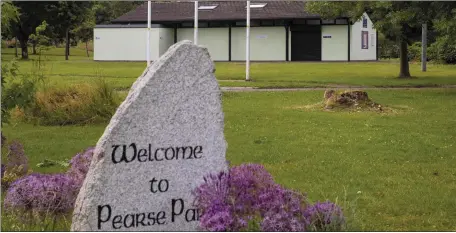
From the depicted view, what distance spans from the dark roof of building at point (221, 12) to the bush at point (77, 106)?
39177 mm

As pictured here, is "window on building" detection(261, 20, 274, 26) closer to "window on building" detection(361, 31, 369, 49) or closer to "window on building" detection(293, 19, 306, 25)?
"window on building" detection(293, 19, 306, 25)

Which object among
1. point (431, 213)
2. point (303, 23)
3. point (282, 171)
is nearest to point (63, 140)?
point (282, 171)

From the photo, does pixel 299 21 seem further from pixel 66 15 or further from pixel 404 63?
pixel 404 63

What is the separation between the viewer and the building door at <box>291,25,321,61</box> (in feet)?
182

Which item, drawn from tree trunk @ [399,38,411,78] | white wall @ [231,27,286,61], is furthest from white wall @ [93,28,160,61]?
tree trunk @ [399,38,411,78]

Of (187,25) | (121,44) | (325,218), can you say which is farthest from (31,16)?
(325,218)

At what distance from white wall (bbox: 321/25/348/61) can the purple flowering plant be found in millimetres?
50724

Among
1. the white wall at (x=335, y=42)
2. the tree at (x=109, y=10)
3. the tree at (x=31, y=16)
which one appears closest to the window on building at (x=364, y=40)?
the white wall at (x=335, y=42)

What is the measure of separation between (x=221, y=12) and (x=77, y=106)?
41.4 m

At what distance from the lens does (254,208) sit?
473 cm

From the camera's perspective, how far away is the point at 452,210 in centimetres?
782

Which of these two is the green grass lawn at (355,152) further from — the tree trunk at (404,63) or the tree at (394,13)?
the tree trunk at (404,63)

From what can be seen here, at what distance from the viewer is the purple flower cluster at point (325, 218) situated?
4656mm

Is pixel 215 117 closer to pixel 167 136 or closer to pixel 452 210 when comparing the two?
pixel 167 136
